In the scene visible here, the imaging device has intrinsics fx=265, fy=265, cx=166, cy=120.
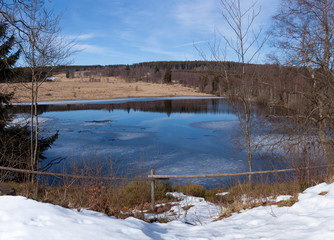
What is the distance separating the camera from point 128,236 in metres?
3.93

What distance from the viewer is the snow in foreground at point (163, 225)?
3684 mm

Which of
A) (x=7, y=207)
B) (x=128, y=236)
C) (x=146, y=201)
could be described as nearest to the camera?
(x=128, y=236)

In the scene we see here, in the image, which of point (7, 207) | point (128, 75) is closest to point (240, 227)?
point (7, 207)

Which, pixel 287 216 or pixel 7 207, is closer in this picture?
pixel 7 207

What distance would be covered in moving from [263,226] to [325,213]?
1043mm

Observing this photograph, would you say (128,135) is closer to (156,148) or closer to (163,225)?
(156,148)

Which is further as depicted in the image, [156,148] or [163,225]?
[156,148]

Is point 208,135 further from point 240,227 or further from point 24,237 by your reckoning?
point 24,237

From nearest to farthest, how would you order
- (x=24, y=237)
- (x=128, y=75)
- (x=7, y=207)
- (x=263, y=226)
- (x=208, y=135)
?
(x=24, y=237), (x=7, y=207), (x=263, y=226), (x=208, y=135), (x=128, y=75)

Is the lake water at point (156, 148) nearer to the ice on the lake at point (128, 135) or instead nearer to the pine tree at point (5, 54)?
the ice on the lake at point (128, 135)

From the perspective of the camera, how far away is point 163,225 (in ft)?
17.8

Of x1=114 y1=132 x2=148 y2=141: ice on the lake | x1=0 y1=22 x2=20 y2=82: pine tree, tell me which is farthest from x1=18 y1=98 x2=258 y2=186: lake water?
x1=0 y1=22 x2=20 y2=82: pine tree

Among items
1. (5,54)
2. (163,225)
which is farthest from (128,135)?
(163,225)

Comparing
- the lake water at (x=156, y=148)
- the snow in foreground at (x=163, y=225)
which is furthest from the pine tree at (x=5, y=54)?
the snow in foreground at (x=163, y=225)
